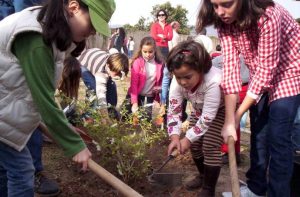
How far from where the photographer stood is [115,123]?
11.4ft

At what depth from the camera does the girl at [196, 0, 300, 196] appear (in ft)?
8.43

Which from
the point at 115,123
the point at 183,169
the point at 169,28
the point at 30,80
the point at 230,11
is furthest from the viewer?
the point at 169,28

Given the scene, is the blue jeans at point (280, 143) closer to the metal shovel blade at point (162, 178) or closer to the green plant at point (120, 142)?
the metal shovel blade at point (162, 178)

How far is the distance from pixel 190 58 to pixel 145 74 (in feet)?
8.07

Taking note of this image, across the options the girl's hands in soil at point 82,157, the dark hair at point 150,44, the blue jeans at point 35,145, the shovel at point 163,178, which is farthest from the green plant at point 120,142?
the dark hair at point 150,44

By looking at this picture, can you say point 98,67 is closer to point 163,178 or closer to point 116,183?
point 163,178

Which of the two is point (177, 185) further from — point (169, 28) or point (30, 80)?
point (169, 28)

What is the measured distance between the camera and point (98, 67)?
4.94 metres

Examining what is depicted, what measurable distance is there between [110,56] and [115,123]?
1.68 metres

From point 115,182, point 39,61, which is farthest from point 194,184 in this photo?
point 39,61

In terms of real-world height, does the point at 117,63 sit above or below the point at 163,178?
above

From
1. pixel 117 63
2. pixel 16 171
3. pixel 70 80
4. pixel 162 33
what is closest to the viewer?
pixel 16 171

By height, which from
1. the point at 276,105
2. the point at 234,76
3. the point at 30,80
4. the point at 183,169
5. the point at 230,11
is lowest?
the point at 183,169

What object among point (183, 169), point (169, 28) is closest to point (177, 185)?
point (183, 169)
